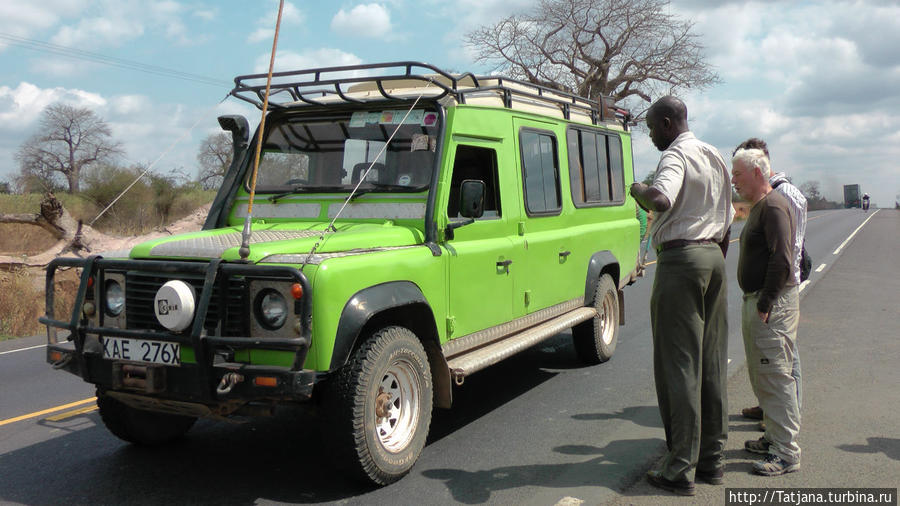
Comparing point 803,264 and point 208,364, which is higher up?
point 803,264

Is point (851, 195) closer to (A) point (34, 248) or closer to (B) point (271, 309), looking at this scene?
(A) point (34, 248)

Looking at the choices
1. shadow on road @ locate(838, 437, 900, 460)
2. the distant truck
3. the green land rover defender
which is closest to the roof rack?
the green land rover defender

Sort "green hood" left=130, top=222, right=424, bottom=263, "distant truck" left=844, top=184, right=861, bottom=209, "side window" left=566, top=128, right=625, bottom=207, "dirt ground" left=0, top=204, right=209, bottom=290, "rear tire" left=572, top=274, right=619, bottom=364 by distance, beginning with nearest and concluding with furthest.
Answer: "green hood" left=130, top=222, right=424, bottom=263, "side window" left=566, top=128, right=625, bottom=207, "rear tire" left=572, top=274, right=619, bottom=364, "dirt ground" left=0, top=204, right=209, bottom=290, "distant truck" left=844, top=184, right=861, bottom=209

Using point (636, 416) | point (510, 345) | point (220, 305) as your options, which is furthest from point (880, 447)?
point (220, 305)

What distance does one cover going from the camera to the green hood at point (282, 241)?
4.18 m

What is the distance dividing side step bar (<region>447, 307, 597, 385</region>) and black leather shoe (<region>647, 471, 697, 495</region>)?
1.30m

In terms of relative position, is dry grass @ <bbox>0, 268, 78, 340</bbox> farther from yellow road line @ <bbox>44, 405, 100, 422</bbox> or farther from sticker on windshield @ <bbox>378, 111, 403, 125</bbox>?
sticker on windshield @ <bbox>378, 111, 403, 125</bbox>

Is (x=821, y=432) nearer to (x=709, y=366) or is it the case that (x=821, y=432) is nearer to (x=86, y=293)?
(x=709, y=366)

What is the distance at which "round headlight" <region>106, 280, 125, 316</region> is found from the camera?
437 cm

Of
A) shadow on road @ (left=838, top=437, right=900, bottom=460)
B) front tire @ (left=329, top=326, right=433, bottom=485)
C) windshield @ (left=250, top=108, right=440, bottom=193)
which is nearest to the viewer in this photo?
front tire @ (left=329, top=326, right=433, bottom=485)

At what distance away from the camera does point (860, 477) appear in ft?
14.4

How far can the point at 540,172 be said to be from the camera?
6.44m

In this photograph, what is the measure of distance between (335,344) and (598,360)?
4.26m

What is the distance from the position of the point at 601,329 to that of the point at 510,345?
7.19 ft
